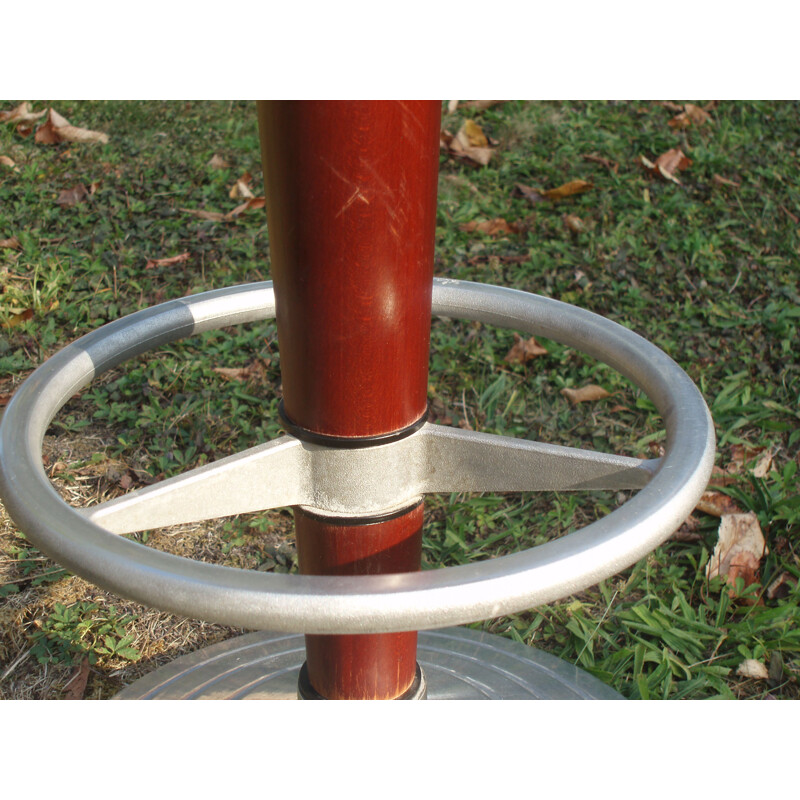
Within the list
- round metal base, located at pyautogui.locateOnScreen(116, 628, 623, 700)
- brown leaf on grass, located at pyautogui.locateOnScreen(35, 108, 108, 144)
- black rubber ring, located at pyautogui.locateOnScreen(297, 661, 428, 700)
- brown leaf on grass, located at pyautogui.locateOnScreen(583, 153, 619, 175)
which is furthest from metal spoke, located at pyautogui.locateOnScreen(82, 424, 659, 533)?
brown leaf on grass, located at pyautogui.locateOnScreen(35, 108, 108, 144)

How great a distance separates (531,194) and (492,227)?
25 centimetres

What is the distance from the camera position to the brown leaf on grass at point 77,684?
5.25ft

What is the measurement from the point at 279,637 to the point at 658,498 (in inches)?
41.9

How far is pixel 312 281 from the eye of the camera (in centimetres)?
85

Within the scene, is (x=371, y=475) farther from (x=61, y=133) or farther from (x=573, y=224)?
(x=61, y=133)

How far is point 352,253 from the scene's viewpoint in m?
0.83

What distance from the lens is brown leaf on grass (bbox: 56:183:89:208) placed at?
2.92 m

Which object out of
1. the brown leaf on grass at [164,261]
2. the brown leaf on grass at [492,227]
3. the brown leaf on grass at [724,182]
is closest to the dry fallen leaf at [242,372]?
the brown leaf on grass at [164,261]

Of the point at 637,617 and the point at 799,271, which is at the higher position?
the point at 799,271

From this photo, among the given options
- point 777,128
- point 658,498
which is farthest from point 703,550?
point 777,128

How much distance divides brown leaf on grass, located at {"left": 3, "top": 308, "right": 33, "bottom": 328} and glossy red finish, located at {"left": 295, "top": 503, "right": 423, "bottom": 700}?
5.44 ft

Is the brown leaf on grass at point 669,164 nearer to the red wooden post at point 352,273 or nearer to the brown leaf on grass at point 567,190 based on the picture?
the brown leaf on grass at point 567,190

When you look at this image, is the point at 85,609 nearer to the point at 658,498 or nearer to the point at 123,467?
the point at 123,467

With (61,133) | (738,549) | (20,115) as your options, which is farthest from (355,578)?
(20,115)
